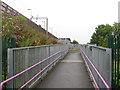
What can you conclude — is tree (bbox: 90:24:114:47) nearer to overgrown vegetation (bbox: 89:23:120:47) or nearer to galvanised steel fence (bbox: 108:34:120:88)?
overgrown vegetation (bbox: 89:23:120:47)

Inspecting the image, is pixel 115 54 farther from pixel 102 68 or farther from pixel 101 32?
pixel 101 32

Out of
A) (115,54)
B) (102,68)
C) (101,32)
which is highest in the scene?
(101,32)

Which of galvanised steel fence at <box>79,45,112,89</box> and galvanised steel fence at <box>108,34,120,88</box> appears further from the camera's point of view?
galvanised steel fence at <box>79,45,112,89</box>

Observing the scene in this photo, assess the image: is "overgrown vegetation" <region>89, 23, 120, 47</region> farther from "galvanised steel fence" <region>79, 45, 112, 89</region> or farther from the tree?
"galvanised steel fence" <region>79, 45, 112, 89</region>

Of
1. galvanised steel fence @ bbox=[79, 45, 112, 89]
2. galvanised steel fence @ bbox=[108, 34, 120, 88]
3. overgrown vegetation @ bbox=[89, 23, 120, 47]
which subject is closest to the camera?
galvanised steel fence @ bbox=[108, 34, 120, 88]

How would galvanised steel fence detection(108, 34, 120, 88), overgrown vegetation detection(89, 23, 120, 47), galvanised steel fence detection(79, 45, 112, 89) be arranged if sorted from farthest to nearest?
overgrown vegetation detection(89, 23, 120, 47), galvanised steel fence detection(79, 45, 112, 89), galvanised steel fence detection(108, 34, 120, 88)

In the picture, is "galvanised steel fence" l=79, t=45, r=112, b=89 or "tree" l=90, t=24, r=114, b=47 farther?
"tree" l=90, t=24, r=114, b=47

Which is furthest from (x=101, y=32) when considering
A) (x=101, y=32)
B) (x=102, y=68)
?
(x=102, y=68)

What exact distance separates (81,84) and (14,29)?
3745 millimetres

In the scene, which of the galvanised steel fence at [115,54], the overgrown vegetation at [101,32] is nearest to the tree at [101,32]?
the overgrown vegetation at [101,32]

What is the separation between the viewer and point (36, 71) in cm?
611

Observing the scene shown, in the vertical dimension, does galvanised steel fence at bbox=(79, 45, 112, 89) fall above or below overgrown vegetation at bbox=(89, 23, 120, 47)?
below

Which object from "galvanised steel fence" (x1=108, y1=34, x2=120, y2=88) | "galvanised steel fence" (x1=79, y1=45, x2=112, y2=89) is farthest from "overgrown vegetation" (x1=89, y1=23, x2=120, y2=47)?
"galvanised steel fence" (x1=108, y1=34, x2=120, y2=88)

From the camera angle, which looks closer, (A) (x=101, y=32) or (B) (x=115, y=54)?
(B) (x=115, y=54)
